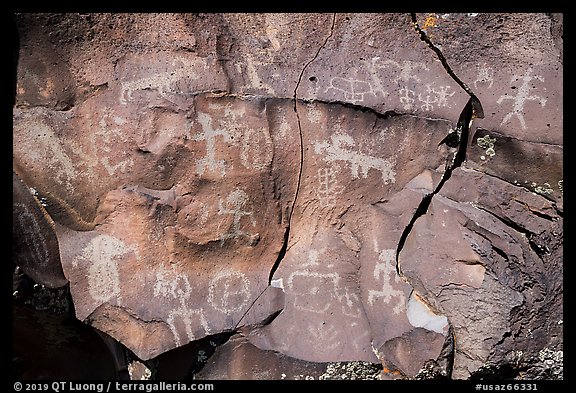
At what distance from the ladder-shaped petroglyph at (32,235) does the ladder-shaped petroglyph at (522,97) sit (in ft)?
4.84

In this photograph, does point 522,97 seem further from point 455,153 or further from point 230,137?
point 230,137

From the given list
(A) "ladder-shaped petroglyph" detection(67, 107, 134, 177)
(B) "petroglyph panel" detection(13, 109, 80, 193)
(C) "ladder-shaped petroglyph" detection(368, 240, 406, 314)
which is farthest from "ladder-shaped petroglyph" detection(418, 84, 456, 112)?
(B) "petroglyph panel" detection(13, 109, 80, 193)

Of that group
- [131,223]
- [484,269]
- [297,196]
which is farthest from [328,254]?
[131,223]

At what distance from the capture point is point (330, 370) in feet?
6.40

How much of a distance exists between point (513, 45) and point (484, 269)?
694 mm

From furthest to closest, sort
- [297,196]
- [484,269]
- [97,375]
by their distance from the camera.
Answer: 1. [97,375]
2. [297,196]
3. [484,269]

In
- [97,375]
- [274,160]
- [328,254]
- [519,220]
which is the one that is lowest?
[97,375]

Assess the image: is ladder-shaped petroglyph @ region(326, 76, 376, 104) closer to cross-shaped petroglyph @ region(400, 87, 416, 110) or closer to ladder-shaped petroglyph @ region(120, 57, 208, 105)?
cross-shaped petroglyph @ region(400, 87, 416, 110)

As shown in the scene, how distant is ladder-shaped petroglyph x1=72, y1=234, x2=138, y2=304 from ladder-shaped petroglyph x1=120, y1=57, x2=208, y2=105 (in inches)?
17.1

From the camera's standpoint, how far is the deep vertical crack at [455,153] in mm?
1898

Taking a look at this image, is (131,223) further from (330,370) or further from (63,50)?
(330,370)

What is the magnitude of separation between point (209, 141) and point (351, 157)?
17.6 inches

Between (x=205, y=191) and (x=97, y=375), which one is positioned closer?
(x=205, y=191)

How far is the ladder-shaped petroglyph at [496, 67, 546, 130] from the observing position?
6.15 feet
